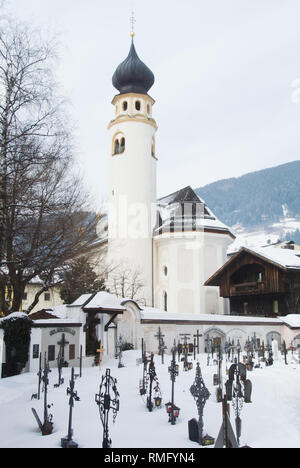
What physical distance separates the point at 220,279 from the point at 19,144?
24.4 metres

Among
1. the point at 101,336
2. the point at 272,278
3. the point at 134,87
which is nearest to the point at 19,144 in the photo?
the point at 101,336

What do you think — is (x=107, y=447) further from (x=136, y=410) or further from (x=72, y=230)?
(x=72, y=230)

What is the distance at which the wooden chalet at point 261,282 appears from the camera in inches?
1121

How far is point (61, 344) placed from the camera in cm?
1570

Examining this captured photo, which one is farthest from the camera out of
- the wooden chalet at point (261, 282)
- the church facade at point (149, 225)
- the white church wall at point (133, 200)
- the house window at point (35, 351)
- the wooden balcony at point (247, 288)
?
the white church wall at point (133, 200)

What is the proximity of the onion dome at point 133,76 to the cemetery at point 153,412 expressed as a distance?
30.3m

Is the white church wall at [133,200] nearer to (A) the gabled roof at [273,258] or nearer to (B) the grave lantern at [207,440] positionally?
(A) the gabled roof at [273,258]

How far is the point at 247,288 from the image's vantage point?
30938 mm

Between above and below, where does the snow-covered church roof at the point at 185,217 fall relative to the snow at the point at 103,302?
above

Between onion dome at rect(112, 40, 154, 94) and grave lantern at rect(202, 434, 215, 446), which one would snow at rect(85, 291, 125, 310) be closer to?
grave lantern at rect(202, 434, 215, 446)

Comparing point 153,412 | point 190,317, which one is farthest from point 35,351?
point 190,317

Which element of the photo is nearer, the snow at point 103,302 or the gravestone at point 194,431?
the gravestone at point 194,431

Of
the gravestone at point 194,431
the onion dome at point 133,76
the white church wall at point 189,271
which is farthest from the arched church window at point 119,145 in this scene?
the gravestone at point 194,431

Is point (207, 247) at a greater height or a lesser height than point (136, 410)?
greater
